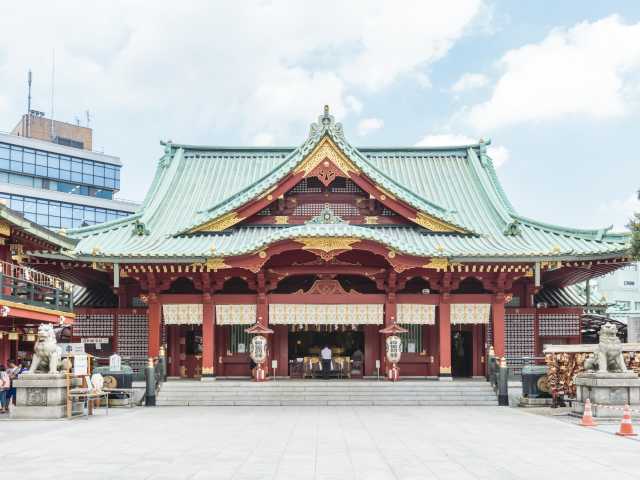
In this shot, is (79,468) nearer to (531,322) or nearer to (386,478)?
(386,478)

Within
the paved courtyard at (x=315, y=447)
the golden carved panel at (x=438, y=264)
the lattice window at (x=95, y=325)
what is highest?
the golden carved panel at (x=438, y=264)

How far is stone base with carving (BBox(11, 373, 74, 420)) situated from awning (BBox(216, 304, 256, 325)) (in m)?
8.74

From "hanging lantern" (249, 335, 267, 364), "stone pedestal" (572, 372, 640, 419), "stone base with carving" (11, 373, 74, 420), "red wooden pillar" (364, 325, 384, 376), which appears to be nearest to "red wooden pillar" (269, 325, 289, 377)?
"hanging lantern" (249, 335, 267, 364)

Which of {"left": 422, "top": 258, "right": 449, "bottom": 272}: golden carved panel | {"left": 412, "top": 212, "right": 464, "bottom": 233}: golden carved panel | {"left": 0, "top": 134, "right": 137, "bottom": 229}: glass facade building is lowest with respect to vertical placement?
{"left": 422, "top": 258, "right": 449, "bottom": 272}: golden carved panel

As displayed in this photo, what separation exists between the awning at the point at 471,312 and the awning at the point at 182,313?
9.89 meters

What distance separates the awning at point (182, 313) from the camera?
96.5ft

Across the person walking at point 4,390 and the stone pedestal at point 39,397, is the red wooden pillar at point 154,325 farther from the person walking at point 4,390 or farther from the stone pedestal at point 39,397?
the stone pedestal at point 39,397

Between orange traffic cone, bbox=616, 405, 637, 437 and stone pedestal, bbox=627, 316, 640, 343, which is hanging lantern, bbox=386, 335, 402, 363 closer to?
orange traffic cone, bbox=616, 405, 637, 437

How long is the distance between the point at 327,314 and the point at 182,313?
559 centimetres

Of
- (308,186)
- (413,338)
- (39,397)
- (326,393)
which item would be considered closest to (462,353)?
(413,338)

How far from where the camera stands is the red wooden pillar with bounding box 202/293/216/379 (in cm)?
2870

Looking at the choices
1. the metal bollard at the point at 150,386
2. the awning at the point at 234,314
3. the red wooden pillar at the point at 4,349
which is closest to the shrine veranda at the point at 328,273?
the awning at the point at 234,314

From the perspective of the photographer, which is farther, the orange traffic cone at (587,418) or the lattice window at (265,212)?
the lattice window at (265,212)

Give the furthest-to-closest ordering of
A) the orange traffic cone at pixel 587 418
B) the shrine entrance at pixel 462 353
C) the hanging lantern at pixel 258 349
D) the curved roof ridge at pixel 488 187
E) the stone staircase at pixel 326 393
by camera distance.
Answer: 1. the curved roof ridge at pixel 488 187
2. the shrine entrance at pixel 462 353
3. the hanging lantern at pixel 258 349
4. the stone staircase at pixel 326 393
5. the orange traffic cone at pixel 587 418
